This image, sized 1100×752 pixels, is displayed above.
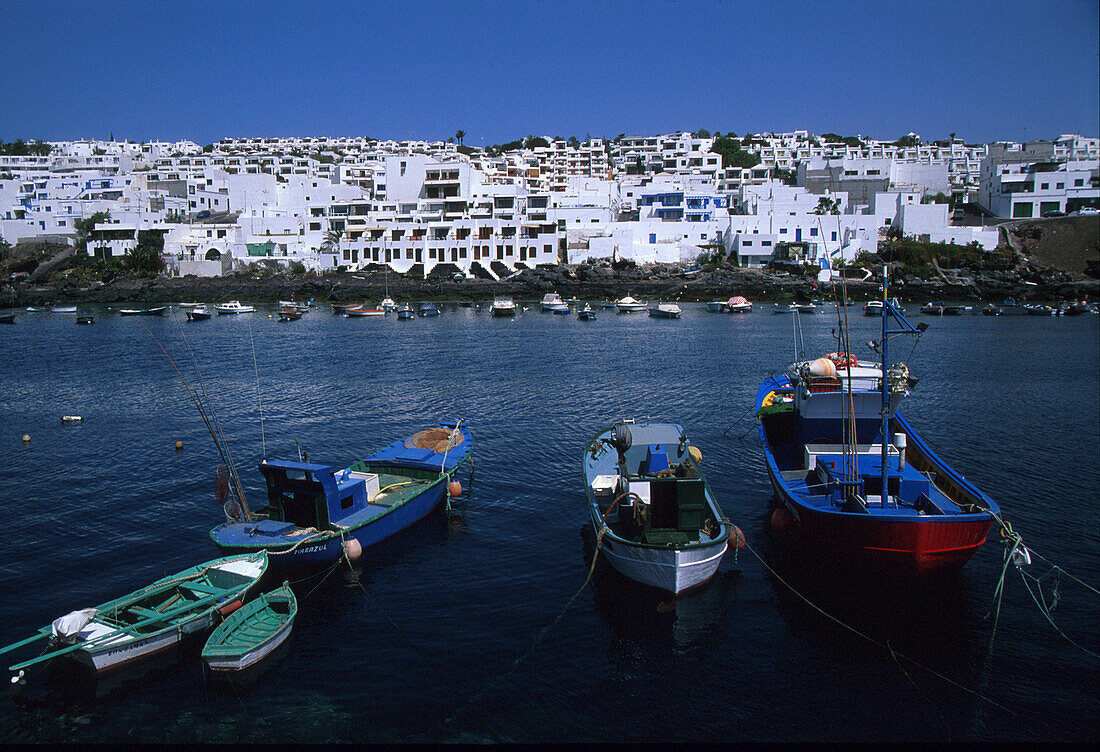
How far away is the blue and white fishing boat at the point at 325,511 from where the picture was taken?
1422cm

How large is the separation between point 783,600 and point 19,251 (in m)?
98.0

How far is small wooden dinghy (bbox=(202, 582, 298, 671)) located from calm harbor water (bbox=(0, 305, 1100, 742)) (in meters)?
0.39

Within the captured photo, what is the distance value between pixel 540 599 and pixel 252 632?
4940mm

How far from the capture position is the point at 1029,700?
419 inches

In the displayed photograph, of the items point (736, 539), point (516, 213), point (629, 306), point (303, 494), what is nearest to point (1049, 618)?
point (736, 539)

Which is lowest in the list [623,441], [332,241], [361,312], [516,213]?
[623,441]

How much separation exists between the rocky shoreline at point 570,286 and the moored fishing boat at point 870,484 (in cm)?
→ 5635

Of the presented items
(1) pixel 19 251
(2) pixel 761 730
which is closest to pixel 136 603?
(2) pixel 761 730

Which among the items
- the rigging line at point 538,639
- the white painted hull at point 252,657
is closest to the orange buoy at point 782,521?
the rigging line at point 538,639

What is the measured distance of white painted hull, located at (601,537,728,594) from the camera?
1284 cm

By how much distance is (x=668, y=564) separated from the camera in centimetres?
1288

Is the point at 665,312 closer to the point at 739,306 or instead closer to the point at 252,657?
the point at 739,306

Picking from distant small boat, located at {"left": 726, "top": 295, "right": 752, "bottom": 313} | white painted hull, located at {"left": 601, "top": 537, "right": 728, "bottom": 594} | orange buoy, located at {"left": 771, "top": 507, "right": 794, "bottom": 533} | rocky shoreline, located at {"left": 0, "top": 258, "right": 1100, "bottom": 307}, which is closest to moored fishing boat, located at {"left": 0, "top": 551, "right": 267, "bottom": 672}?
white painted hull, located at {"left": 601, "top": 537, "right": 728, "bottom": 594}

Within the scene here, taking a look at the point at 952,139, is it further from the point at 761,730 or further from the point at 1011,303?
the point at 761,730
